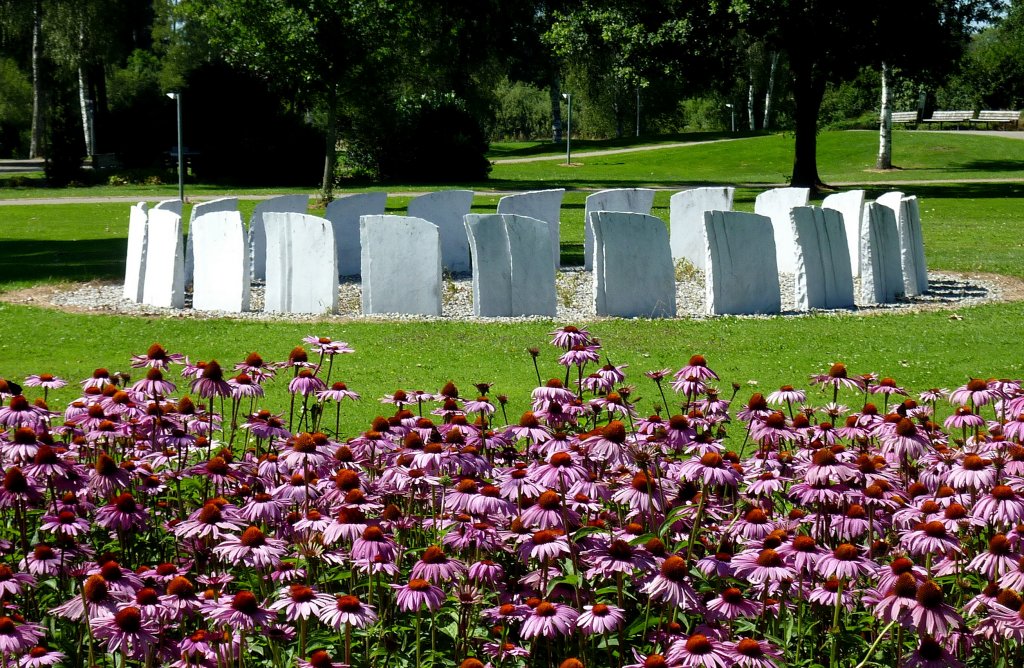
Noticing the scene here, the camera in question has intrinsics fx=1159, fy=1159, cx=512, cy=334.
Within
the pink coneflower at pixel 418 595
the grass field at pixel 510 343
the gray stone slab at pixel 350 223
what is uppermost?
the gray stone slab at pixel 350 223

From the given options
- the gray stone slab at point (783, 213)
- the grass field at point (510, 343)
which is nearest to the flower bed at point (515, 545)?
the grass field at point (510, 343)

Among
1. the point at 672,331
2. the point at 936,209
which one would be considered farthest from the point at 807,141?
the point at 672,331

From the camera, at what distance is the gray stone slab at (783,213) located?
54.6 ft

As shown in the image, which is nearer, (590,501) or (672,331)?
(590,501)

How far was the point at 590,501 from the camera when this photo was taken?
4215mm

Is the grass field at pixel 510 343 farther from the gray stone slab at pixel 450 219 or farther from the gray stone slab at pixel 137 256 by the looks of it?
the gray stone slab at pixel 450 219

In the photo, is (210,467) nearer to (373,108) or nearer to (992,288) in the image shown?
(992,288)

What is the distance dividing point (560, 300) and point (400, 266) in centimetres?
237

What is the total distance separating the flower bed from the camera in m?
3.27

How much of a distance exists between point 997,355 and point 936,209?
1702cm

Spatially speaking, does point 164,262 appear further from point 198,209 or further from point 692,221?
point 692,221

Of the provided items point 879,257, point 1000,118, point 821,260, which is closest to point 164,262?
point 821,260

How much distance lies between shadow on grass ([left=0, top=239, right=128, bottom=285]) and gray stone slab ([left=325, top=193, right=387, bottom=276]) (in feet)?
9.87

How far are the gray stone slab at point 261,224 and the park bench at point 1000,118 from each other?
49.6 m
